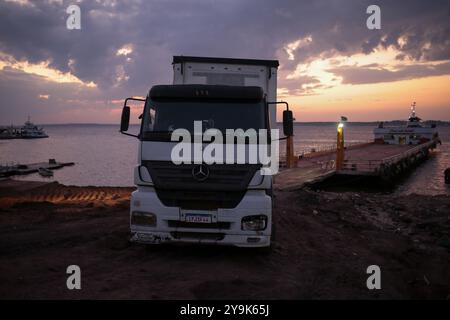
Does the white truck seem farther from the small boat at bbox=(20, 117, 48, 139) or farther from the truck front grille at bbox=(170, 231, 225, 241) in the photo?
the small boat at bbox=(20, 117, 48, 139)

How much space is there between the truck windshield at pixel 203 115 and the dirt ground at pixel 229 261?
2340 millimetres

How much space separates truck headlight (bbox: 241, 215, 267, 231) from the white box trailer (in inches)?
105

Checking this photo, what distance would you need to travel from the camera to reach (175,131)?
6.65m

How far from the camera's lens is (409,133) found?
61.8 metres

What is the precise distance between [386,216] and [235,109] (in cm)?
853

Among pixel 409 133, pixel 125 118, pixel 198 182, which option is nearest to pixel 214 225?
pixel 198 182

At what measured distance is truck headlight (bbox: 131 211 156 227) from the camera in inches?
259

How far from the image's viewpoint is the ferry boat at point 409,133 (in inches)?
2220

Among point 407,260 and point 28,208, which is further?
point 28,208

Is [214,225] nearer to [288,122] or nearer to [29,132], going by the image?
[288,122]

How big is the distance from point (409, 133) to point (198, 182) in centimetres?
6293
